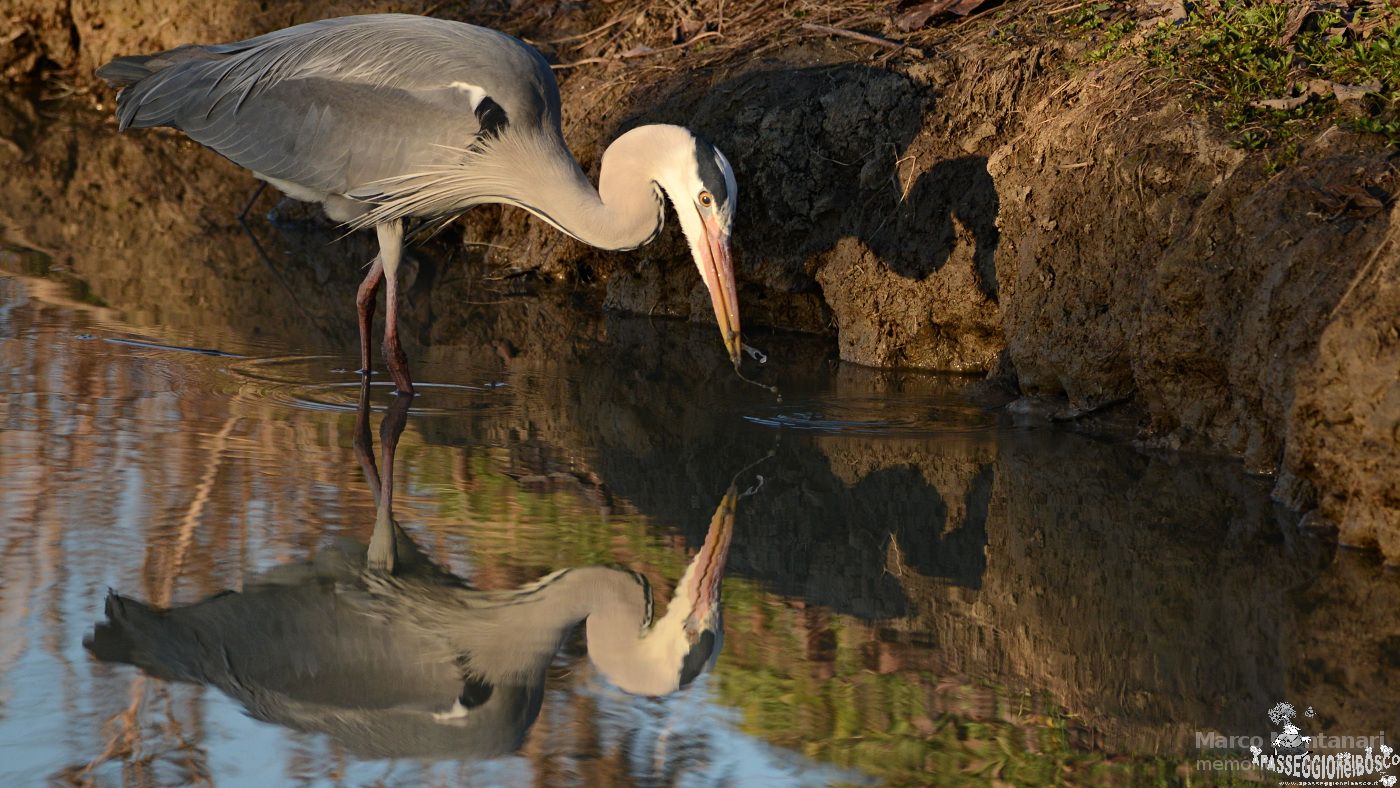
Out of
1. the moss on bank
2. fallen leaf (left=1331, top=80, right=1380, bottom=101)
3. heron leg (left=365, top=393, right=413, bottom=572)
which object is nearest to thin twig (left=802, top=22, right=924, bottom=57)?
the moss on bank

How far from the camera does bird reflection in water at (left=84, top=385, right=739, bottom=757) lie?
148 inches

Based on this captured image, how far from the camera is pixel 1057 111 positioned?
6.92 meters

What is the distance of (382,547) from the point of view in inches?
188

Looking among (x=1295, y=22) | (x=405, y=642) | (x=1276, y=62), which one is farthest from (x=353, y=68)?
(x=1295, y=22)

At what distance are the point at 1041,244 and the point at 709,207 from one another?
1531mm

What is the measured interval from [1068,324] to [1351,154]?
1357 mm

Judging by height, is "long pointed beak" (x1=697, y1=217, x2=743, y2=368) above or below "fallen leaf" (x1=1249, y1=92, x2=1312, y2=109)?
below

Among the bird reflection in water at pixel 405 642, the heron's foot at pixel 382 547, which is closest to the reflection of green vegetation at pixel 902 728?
the bird reflection in water at pixel 405 642

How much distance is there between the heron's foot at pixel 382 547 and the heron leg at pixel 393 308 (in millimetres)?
1724

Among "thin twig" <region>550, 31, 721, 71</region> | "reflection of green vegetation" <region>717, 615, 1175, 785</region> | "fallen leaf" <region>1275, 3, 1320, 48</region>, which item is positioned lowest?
"reflection of green vegetation" <region>717, 615, 1175, 785</region>

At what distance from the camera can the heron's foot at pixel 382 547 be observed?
4645 millimetres

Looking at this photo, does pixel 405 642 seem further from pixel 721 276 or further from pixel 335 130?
pixel 335 130

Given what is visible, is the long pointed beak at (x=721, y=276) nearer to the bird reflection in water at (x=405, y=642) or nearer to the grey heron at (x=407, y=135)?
the grey heron at (x=407, y=135)

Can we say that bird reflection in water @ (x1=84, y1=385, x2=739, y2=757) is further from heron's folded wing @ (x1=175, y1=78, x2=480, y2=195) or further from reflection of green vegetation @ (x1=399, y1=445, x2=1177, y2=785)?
heron's folded wing @ (x1=175, y1=78, x2=480, y2=195)
